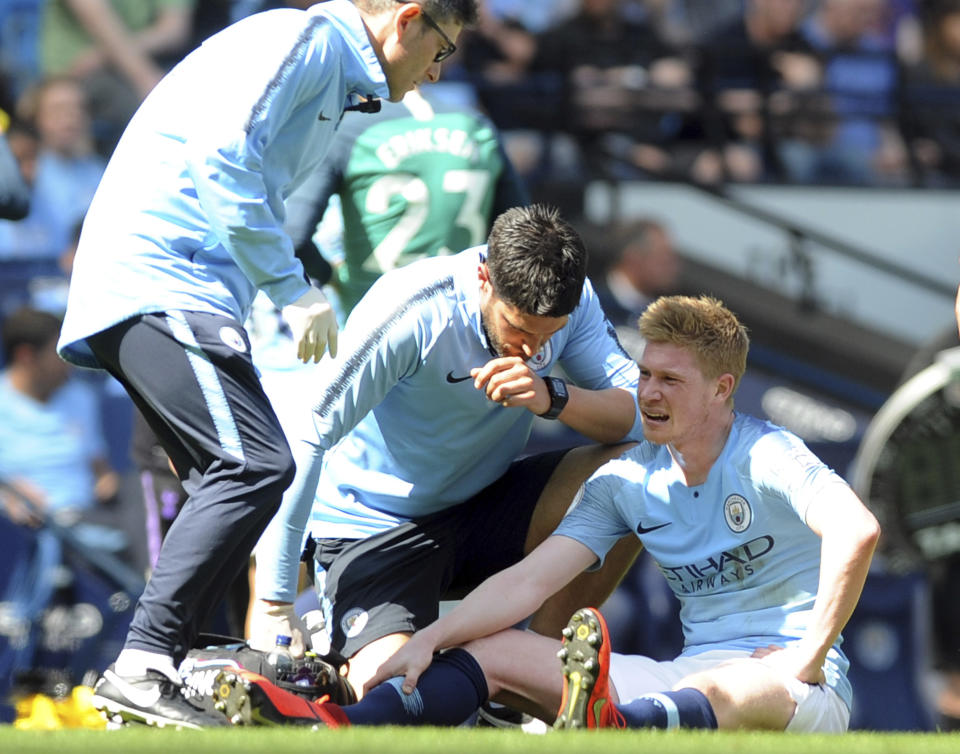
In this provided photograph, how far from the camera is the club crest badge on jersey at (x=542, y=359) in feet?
14.0

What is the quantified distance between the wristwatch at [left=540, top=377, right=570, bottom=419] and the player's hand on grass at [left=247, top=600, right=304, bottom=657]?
825 mm

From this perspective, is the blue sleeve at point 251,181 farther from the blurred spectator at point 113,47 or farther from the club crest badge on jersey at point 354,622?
the blurred spectator at point 113,47

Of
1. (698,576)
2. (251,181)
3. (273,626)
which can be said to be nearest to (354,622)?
(273,626)

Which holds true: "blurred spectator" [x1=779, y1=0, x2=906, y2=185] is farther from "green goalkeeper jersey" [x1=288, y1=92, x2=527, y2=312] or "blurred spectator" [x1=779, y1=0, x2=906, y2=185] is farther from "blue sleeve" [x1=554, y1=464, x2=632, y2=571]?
"blue sleeve" [x1=554, y1=464, x2=632, y2=571]

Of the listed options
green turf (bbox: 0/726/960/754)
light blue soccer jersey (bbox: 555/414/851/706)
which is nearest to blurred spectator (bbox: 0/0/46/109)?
light blue soccer jersey (bbox: 555/414/851/706)

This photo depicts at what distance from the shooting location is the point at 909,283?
26.8 ft

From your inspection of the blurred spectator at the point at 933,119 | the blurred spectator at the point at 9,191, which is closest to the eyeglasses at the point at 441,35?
the blurred spectator at the point at 9,191

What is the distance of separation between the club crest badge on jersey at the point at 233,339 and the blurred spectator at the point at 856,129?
5132 mm

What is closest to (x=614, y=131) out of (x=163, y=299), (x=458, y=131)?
(x=458, y=131)

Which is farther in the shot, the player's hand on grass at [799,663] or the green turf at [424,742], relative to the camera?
the player's hand on grass at [799,663]

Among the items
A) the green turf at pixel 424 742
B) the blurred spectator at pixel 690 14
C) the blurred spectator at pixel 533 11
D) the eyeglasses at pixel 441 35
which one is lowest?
the green turf at pixel 424 742

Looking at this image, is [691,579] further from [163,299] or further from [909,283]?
[909,283]

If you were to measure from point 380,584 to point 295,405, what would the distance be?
75 centimetres

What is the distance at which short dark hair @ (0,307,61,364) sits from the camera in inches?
286
